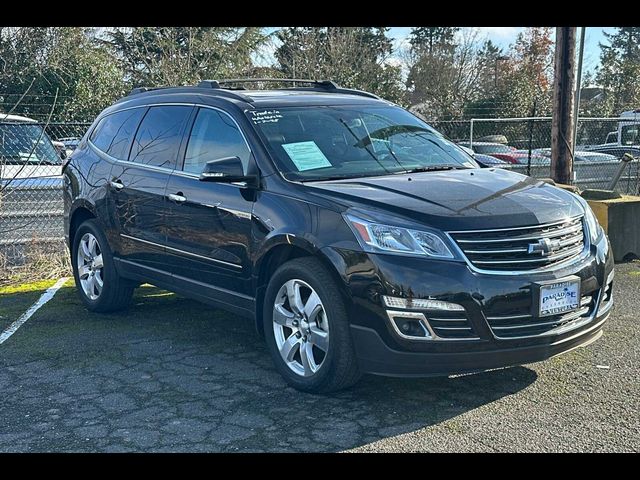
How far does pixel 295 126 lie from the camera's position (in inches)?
217

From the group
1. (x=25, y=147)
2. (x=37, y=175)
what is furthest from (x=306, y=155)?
(x=25, y=147)

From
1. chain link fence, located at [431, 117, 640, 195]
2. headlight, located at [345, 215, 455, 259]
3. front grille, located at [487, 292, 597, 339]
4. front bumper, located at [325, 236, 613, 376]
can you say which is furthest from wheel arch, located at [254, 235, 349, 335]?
chain link fence, located at [431, 117, 640, 195]

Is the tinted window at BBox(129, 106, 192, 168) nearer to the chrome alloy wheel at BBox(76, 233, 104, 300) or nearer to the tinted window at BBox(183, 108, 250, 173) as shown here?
the tinted window at BBox(183, 108, 250, 173)

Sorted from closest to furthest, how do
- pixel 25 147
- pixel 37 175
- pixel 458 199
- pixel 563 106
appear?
1. pixel 458 199
2. pixel 563 106
3. pixel 37 175
4. pixel 25 147

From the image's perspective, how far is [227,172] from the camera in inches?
200

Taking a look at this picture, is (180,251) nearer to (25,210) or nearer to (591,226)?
(591,226)

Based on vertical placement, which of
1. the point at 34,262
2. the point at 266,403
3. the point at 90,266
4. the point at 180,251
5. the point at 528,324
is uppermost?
the point at 180,251

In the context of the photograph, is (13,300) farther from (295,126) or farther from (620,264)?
(620,264)

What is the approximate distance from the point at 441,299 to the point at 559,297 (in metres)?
0.73

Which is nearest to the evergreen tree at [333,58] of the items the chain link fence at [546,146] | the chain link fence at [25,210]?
the chain link fence at [546,146]

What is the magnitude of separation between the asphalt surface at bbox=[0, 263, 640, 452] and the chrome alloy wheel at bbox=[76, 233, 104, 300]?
890 mm

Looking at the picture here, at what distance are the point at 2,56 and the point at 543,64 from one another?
3040 centimetres
